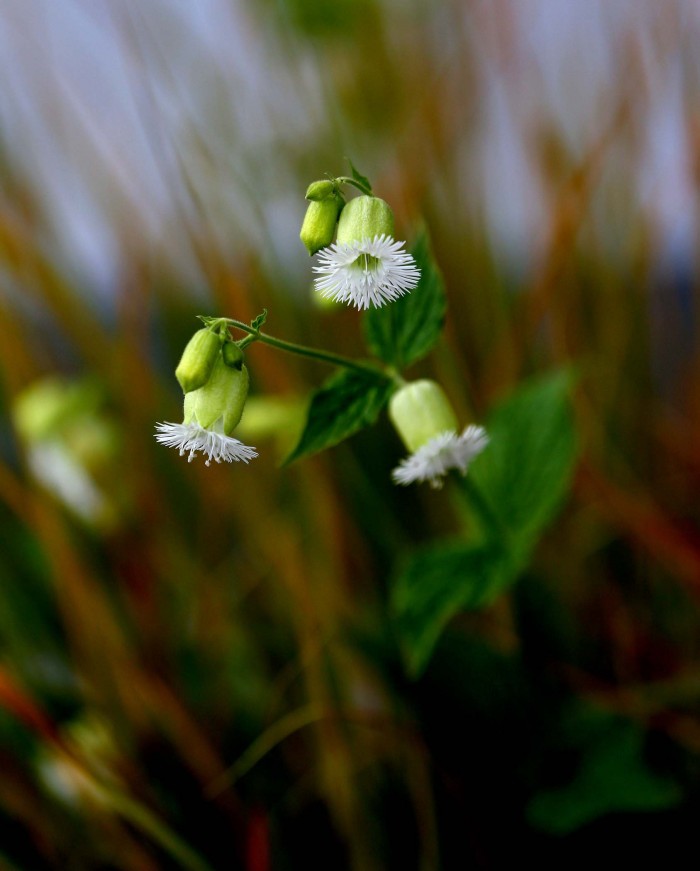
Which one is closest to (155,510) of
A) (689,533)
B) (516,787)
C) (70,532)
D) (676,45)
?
(70,532)

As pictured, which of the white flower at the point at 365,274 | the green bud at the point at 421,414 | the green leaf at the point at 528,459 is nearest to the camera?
the white flower at the point at 365,274

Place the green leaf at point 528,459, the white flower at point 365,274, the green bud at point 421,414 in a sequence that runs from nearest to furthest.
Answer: the white flower at point 365,274 < the green bud at point 421,414 < the green leaf at point 528,459

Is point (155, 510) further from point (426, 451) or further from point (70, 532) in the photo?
point (426, 451)

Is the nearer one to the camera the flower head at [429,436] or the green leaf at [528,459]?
the flower head at [429,436]

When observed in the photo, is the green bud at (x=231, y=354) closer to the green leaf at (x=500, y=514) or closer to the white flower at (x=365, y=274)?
the white flower at (x=365, y=274)

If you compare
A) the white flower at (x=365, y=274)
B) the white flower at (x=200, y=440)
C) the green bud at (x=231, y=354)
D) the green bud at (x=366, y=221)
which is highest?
the green bud at (x=366, y=221)

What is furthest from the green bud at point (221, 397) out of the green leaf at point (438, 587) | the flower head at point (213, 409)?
the green leaf at point (438, 587)

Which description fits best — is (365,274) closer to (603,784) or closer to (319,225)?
(319,225)

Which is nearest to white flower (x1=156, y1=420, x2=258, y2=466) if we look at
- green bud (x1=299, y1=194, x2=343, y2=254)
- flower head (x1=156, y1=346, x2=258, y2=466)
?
flower head (x1=156, y1=346, x2=258, y2=466)
